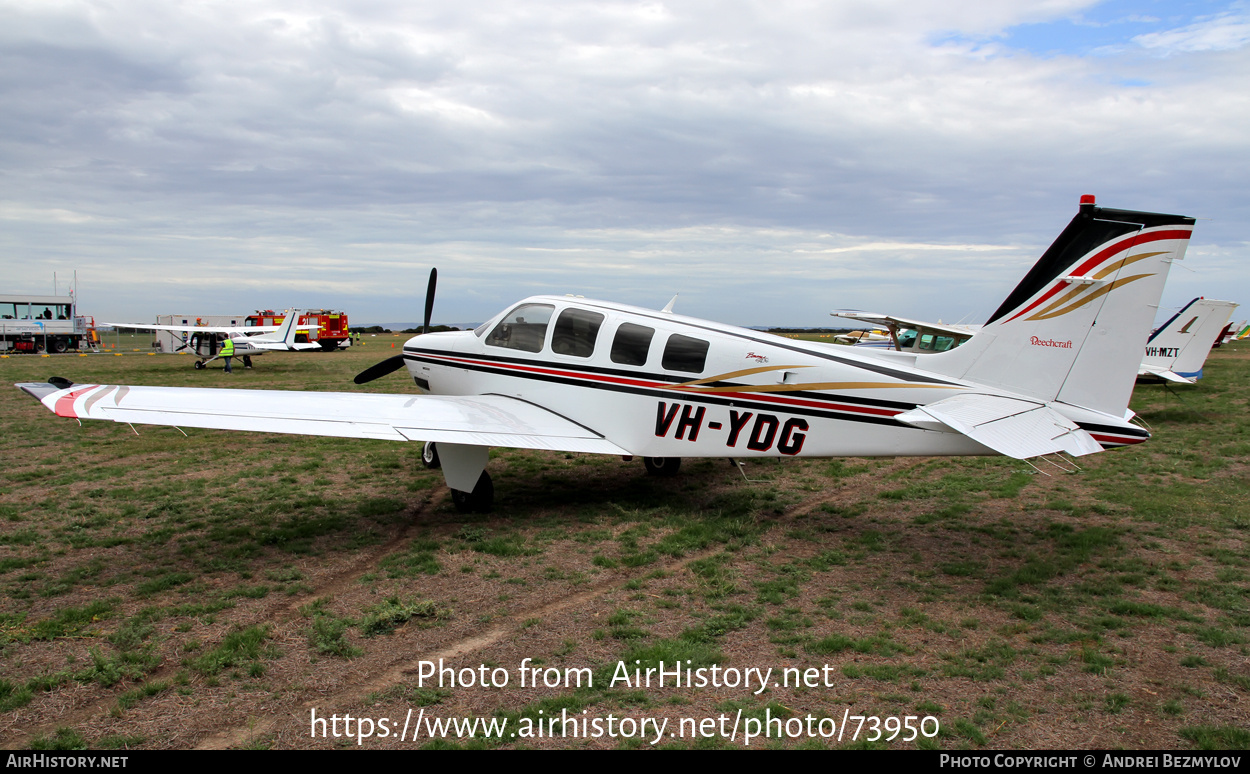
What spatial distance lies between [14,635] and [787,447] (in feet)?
20.8

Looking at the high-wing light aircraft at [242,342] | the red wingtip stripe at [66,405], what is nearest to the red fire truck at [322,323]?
the high-wing light aircraft at [242,342]

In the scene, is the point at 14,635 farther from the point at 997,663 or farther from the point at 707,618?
the point at 997,663

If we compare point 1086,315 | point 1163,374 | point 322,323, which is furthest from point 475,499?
point 322,323

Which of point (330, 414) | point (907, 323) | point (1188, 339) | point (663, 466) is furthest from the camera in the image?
point (907, 323)

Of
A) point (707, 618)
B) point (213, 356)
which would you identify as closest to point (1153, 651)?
point (707, 618)

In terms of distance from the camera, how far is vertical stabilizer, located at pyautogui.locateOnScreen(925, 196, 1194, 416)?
6.12 m

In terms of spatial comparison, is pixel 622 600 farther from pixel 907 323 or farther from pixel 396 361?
pixel 907 323

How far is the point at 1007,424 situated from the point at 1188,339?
15852 mm

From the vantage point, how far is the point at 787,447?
693 cm

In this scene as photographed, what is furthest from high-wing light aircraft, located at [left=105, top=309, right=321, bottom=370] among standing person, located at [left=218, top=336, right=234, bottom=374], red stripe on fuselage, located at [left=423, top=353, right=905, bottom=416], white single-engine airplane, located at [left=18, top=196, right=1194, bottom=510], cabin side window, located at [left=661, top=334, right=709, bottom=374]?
cabin side window, located at [left=661, top=334, right=709, bottom=374]

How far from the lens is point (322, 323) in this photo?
43.5 metres

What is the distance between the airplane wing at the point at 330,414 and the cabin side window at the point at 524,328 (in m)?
0.87

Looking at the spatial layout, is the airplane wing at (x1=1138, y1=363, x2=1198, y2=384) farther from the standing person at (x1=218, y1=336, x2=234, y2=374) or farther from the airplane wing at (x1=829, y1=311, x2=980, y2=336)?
the standing person at (x1=218, y1=336, x2=234, y2=374)

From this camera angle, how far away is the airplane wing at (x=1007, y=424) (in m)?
5.23
